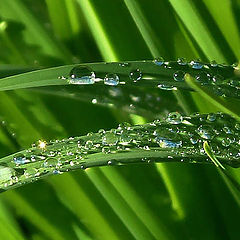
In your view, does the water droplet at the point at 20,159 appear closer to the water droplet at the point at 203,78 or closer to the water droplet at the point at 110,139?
the water droplet at the point at 110,139

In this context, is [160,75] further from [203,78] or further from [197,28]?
[197,28]

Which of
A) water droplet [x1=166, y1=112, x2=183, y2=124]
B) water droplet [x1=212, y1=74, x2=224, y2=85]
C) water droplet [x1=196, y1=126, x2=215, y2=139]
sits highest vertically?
water droplet [x1=212, y1=74, x2=224, y2=85]

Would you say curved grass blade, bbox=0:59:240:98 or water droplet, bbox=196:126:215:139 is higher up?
curved grass blade, bbox=0:59:240:98

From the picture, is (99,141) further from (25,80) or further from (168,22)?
(168,22)

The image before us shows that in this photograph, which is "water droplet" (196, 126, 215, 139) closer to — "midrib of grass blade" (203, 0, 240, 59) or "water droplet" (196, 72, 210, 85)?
"water droplet" (196, 72, 210, 85)

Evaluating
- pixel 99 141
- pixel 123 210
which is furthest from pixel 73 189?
pixel 99 141

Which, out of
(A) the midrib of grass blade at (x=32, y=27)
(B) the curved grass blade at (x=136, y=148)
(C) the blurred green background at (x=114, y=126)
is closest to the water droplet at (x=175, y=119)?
(B) the curved grass blade at (x=136, y=148)

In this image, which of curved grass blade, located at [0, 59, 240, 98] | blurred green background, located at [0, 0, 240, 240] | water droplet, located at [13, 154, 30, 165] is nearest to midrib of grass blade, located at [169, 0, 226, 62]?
blurred green background, located at [0, 0, 240, 240]
